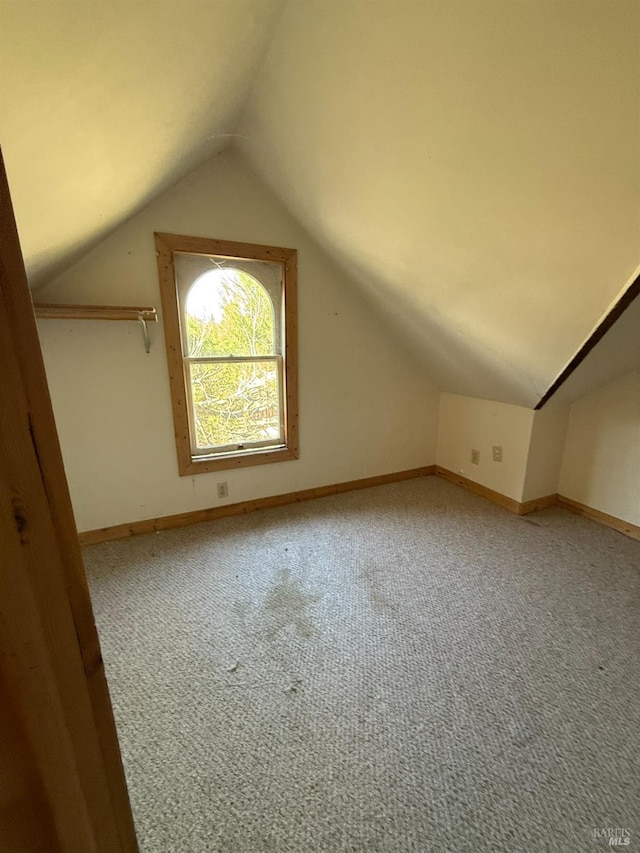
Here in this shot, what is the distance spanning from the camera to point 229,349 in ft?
8.09

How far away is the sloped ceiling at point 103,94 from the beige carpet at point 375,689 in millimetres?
1677

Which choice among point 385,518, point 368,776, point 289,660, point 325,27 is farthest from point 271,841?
point 325,27

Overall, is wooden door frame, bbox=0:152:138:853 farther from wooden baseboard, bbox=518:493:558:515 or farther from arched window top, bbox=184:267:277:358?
wooden baseboard, bbox=518:493:558:515

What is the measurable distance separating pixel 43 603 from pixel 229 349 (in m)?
2.22

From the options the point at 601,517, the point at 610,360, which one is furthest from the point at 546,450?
the point at 610,360

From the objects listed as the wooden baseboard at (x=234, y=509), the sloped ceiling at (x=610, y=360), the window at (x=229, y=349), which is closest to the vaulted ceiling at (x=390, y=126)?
the sloped ceiling at (x=610, y=360)

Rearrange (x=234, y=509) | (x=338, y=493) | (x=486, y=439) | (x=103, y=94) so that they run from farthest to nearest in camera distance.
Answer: (x=338, y=493), (x=486, y=439), (x=234, y=509), (x=103, y=94)

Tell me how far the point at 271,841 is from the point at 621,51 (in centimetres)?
210

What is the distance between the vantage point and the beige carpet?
39.3 inches

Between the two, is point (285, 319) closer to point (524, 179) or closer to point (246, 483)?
point (246, 483)

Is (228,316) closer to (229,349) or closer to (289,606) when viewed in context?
(229,349)

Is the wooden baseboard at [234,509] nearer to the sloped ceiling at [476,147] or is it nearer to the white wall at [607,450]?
the white wall at [607,450]

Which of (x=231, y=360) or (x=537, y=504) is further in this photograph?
(x=537, y=504)

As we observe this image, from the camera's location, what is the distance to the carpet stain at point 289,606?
5.44ft
